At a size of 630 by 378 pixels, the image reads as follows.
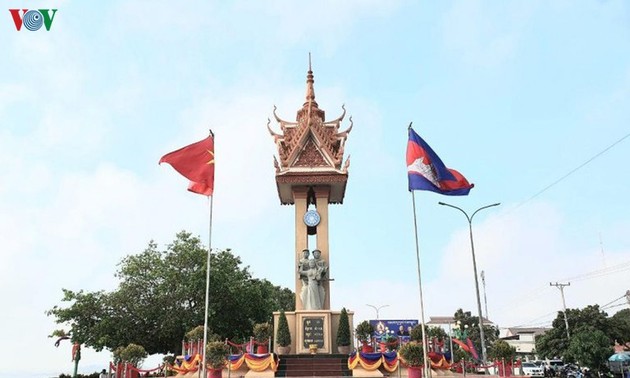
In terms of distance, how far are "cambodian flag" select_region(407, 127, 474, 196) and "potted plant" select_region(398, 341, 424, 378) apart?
5.05 m

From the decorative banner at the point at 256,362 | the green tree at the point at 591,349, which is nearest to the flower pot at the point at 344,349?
the decorative banner at the point at 256,362

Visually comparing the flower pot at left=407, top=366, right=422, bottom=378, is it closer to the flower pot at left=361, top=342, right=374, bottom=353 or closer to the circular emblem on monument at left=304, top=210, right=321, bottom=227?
the flower pot at left=361, top=342, right=374, bottom=353

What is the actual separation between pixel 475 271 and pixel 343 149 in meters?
8.40

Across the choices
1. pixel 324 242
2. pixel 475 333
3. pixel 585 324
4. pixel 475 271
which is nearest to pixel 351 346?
pixel 324 242

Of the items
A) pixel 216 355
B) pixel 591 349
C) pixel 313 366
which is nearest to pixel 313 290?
pixel 313 366

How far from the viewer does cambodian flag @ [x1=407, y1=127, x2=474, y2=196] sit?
53.2ft

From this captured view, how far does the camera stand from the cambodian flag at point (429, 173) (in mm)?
16219

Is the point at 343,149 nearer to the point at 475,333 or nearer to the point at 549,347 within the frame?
the point at 549,347

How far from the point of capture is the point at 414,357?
1719cm

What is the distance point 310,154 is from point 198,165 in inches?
A: 413

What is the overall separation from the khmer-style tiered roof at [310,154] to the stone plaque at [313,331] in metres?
6.48

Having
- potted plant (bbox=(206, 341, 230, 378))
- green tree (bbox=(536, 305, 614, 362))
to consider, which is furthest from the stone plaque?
green tree (bbox=(536, 305, 614, 362))

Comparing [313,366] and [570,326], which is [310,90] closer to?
[313,366]

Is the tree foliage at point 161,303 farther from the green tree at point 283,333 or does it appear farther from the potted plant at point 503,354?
the potted plant at point 503,354
